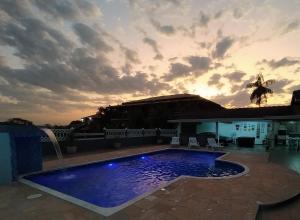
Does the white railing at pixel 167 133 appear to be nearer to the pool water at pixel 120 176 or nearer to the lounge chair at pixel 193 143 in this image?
the lounge chair at pixel 193 143

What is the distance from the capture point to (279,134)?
2295 cm

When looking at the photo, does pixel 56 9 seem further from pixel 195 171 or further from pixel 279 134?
pixel 279 134

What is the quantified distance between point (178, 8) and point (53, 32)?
816 centimetres

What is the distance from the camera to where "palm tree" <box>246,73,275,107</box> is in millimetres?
32594

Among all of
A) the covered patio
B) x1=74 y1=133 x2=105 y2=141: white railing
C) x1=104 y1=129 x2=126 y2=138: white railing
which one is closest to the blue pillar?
x1=74 y1=133 x2=105 y2=141: white railing

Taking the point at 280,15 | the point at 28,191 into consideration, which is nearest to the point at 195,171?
the point at 28,191

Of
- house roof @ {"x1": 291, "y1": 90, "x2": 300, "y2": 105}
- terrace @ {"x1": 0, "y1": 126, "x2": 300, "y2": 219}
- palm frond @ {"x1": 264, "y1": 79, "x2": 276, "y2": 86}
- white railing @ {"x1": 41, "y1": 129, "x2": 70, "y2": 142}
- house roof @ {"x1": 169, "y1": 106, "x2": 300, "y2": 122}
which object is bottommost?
terrace @ {"x1": 0, "y1": 126, "x2": 300, "y2": 219}

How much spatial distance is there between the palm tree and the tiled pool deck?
28477 mm

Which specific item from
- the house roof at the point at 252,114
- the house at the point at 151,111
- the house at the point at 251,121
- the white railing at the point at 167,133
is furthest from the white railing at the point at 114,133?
the house at the point at 151,111

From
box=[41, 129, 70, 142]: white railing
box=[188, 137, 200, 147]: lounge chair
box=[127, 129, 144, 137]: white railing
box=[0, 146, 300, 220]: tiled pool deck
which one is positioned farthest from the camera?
box=[127, 129, 144, 137]: white railing

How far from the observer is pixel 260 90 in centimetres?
3278

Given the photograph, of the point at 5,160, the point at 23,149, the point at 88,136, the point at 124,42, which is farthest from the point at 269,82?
the point at 5,160

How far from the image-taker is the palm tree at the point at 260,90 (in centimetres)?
3259

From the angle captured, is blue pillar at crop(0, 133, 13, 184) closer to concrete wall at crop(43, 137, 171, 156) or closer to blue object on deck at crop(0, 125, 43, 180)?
blue object on deck at crop(0, 125, 43, 180)
